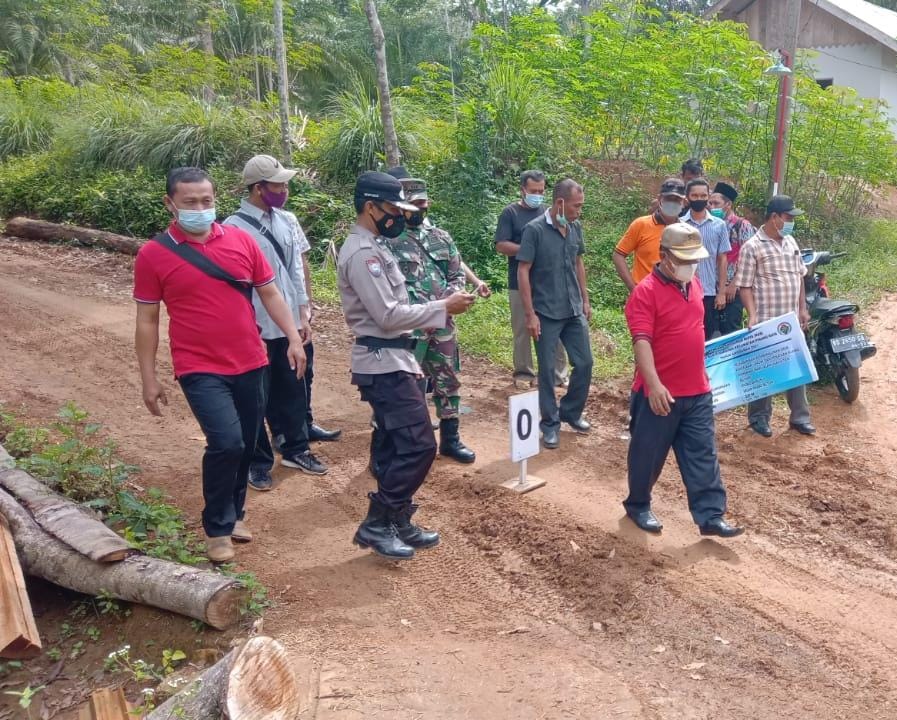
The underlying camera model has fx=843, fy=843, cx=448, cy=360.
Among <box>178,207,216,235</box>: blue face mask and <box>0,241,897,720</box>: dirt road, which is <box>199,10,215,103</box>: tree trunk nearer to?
<box>0,241,897,720</box>: dirt road

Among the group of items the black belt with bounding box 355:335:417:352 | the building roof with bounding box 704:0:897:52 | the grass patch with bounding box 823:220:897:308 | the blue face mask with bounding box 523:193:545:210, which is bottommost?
the grass patch with bounding box 823:220:897:308

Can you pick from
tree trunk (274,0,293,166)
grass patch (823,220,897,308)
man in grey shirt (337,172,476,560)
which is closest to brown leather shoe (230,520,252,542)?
man in grey shirt (337,172,476,560)

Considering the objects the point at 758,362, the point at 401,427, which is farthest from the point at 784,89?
the point at 401,427

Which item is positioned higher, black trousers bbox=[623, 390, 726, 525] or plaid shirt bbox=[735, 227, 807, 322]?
plaid shirt bbox=[735, 227, 807, 322]

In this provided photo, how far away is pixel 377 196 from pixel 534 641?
90.1 inches

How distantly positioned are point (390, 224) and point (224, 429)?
134 cm

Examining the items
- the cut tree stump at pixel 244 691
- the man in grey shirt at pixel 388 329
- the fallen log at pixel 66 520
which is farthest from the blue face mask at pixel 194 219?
the cut tree stump at pixel 244 691

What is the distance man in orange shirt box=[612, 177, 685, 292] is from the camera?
6516mm

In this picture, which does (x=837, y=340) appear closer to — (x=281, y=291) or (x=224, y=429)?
(x=281, y=291)

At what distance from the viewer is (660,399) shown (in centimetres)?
463

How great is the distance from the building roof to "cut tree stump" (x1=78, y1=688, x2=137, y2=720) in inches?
740

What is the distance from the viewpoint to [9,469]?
5.03 metres

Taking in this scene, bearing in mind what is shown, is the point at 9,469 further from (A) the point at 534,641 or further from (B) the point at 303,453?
(A) the point at 534,641

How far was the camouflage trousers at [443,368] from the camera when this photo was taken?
587cm
